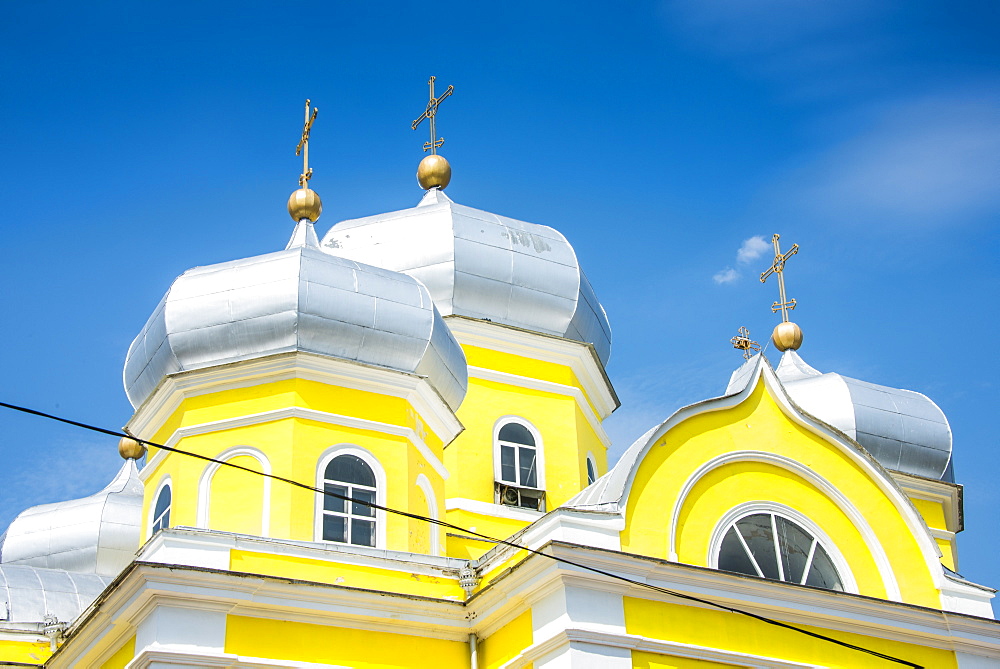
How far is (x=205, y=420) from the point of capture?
50.3 ft

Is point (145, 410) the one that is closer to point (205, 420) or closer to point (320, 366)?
point (205, 420)

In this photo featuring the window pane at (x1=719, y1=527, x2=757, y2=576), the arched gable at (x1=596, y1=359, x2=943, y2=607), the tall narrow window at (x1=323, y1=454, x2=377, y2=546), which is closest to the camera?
the arched gable at (x1=596, y1=359, x2=943, y2=607)

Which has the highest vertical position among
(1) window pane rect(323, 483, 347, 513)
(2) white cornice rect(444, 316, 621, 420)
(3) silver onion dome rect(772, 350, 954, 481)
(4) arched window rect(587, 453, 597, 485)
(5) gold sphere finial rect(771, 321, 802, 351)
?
(5) gold sphere finial rect(771, 321, 802, 351)

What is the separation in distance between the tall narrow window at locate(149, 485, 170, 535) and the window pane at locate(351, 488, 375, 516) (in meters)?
2.08

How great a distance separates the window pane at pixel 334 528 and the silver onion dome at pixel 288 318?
1862 millimetres

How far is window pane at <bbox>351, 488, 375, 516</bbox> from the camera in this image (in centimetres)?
1491

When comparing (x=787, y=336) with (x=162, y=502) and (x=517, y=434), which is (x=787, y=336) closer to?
(x=517, y=434)

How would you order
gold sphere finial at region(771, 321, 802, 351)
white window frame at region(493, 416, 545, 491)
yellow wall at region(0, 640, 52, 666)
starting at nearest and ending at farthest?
yellow wall at region(0, 640, 52, 666) → white window frame at region(493, 416, 545, 491) → gold sphere finial at region(771, 321, 802, 351)

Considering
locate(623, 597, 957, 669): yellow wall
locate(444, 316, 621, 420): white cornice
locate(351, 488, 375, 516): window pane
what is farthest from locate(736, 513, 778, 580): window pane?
locate(444, 316, 621, 420): white cornice

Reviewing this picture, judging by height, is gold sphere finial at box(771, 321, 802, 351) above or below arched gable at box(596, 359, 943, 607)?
above

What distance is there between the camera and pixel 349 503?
586 inches

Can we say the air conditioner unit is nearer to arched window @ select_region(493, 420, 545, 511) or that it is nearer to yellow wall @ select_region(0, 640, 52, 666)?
arched window @ select_region(493, 420, 545, 511)

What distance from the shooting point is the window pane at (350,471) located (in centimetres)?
1504

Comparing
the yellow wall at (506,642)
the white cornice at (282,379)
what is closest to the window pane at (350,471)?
the white cornice at (282,379)
